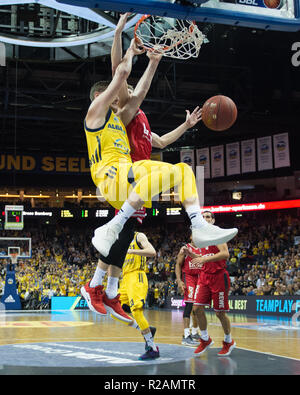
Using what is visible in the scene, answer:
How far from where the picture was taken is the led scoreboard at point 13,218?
59.9 ft

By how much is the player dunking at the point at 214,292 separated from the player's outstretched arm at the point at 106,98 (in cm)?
378

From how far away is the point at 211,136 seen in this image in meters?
25.6

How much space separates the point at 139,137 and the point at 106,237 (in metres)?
1.30

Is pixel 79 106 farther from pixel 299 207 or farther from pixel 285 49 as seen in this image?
pixel 299 207

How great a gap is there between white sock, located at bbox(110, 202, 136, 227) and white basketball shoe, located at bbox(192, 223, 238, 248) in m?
0.57

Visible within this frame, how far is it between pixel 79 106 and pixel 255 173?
8.73 metres

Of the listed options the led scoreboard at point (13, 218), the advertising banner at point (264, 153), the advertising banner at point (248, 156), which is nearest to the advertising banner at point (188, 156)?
the advertising banner at point (248, 156)

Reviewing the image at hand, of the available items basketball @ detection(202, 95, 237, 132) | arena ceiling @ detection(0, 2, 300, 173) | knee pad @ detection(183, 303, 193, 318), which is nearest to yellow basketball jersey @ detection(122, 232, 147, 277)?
knee pad @ detection(183, 303, 193, 318)

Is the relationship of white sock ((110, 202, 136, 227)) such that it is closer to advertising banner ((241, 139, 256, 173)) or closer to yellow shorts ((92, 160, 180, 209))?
yellow shorts ((92, 160, 180, 209))

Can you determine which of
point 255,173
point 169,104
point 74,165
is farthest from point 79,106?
point 255,173

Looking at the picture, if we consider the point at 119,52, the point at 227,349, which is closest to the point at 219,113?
the point at 119,52

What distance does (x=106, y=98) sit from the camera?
448 centimetres

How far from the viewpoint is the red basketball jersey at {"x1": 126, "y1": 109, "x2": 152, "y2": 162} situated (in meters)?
5.11

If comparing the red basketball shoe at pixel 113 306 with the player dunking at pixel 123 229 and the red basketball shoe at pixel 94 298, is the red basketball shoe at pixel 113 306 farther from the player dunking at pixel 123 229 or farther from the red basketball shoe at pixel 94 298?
the red basketball shoe at pixel 94 298
